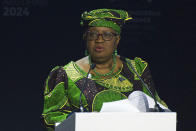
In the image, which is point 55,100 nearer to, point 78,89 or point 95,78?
point 78,89

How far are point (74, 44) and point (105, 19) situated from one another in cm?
174

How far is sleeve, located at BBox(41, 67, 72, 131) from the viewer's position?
3.30m

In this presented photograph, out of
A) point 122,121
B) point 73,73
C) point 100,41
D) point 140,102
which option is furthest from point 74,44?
point 122,121

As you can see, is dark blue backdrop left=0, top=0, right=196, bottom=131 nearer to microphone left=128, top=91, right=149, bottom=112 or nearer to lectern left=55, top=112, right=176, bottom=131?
microphone left=128, top=91, right=149, bottom=112

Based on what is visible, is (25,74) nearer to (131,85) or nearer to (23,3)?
(23,3)

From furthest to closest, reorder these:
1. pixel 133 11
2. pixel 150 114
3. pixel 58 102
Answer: pixel 133 11 < pixel 58 102 < pixel 150 114

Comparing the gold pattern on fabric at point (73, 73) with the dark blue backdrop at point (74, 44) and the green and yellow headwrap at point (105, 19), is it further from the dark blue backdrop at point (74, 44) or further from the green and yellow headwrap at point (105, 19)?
the dark blue backdrop at point (74, 44)

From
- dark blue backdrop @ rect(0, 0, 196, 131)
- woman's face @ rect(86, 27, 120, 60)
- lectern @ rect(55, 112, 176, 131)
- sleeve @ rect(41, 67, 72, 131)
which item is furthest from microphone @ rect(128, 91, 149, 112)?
dark blue backdrop @ rect(0, 0, 196, 131)

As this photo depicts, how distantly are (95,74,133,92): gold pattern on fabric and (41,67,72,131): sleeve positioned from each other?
0.24 meters

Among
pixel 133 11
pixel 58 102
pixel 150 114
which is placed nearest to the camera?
pixel 150 114

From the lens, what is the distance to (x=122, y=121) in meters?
2.43

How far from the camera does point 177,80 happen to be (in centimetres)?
521

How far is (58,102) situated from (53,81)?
194 mm

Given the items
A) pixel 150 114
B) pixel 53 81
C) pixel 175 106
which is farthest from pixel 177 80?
pixel 150 114
